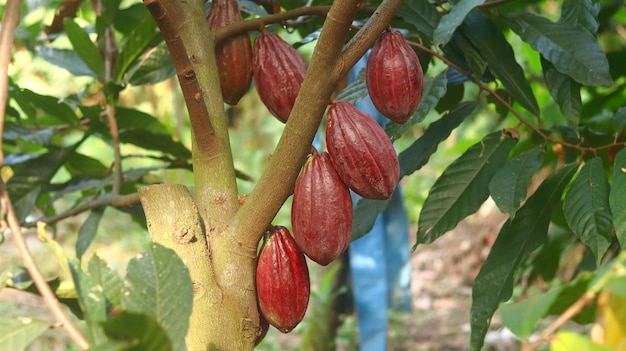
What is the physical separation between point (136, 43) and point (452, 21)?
0.55 m

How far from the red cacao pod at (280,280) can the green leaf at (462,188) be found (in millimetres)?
266

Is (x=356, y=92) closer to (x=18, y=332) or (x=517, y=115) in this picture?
(x=517, y=115)

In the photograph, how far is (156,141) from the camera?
122cm

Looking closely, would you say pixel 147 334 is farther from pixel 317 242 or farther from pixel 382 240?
pixel 382 240

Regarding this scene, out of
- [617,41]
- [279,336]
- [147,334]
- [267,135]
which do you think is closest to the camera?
[147,334]

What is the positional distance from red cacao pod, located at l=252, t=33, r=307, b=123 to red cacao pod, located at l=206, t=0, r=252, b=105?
0.02 m

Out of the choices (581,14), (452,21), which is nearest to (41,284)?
(452,21)

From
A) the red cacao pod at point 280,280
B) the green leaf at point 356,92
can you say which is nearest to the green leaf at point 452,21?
the green leaf at point 356,92

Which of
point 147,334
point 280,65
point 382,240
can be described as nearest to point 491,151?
point 280,65

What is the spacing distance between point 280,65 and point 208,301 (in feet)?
0.93

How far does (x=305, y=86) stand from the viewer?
26.5 inches

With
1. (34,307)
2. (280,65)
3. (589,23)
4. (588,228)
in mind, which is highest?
(280,65)

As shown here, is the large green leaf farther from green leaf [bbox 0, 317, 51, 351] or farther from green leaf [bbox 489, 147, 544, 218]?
green leaf [bbox 0, 317, 51, 351]

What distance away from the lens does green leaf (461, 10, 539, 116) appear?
3.28 feet
